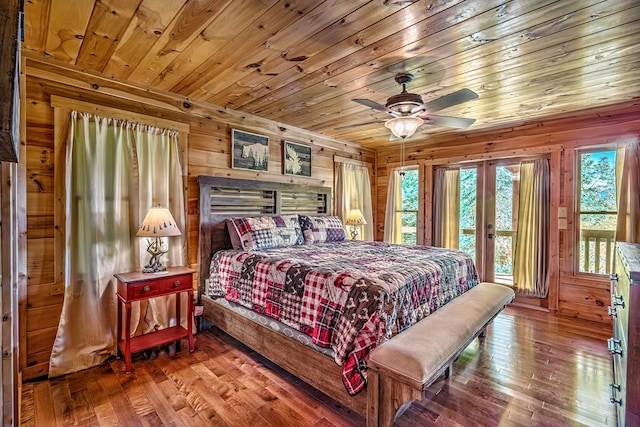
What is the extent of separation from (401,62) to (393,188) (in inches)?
121

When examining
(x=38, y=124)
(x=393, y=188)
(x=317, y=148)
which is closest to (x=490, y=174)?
(x=393, y=188)

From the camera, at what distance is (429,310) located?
213 centimetres

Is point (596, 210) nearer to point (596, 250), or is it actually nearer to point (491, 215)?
point (596, 250)

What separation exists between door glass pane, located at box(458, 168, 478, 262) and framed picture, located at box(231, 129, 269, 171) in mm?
2949

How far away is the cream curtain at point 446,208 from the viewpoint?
4.53 meters

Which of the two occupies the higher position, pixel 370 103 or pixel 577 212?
pixel 370 103

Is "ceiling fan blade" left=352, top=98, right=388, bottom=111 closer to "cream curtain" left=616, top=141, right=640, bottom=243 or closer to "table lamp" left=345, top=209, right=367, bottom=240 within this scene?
"table lamp" left=345, top=209, right=367, bottom=240

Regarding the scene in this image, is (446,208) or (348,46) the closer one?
(348,46)

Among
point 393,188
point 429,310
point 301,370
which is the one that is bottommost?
point 301,370

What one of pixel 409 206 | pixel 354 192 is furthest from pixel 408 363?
pixel 409 206

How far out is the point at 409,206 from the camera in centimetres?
507

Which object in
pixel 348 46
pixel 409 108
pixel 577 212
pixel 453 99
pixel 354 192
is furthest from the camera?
pixel 354 192

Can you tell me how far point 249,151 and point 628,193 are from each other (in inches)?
167

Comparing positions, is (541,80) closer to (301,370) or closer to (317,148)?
(317,148)
